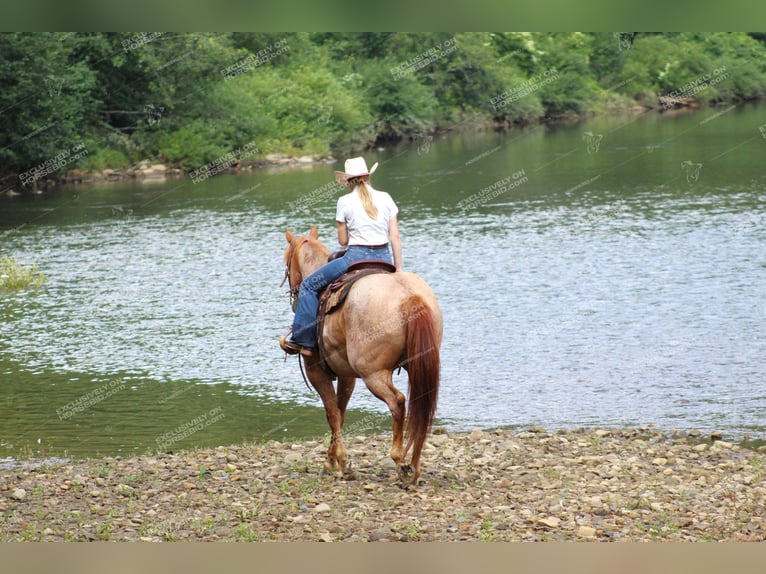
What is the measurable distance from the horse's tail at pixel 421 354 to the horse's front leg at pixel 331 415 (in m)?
1.42

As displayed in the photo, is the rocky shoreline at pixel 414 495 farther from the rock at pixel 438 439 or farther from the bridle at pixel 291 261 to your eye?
the bridle at pixel 291 261

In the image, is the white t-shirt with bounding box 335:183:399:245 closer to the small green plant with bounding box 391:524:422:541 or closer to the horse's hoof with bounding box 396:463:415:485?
the horse's hoof with bounding box 396:463:415:485

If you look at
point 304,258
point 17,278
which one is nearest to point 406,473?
point 304,258

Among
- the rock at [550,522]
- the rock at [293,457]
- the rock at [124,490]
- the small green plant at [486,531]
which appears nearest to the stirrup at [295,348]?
the rock at [293,457]

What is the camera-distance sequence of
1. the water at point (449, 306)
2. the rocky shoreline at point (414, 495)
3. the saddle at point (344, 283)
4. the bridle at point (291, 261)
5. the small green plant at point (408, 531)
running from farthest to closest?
the water at point (449, 306) < the bridle at point (291, 261) < the saddle at point (344, 283) < the rocky shoreline at point (414, 495) < the small green plant at point (408, 531)

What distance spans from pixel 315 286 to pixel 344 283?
0.46m

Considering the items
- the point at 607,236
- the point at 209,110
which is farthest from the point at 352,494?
the point at 209,110

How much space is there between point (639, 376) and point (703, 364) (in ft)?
4.52

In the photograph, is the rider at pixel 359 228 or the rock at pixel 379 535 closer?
the rock at pixel 379 535

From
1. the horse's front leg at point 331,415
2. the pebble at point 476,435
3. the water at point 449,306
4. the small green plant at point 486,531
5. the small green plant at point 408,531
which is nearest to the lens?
the small green plant at point 486,531

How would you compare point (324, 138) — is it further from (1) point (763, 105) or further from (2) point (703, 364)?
(2) point (703, 364)

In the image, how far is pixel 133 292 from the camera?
28.1 m

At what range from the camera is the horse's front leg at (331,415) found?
10.8m

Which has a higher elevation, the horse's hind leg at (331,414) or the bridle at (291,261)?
the bridle at (291,261)
